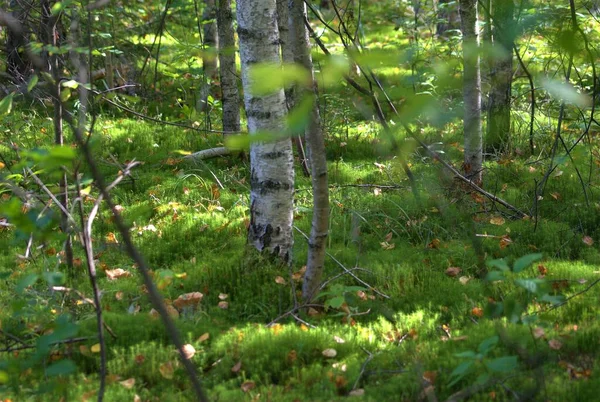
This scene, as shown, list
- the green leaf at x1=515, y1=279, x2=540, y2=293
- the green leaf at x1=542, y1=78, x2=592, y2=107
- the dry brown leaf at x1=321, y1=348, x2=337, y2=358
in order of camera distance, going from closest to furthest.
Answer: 1. the green leaf at x1=542, y1=78, x2=592, y2=107
2. the green leaf at x1=515, y1=279, x2=540, y2=293
3. the dry brown leaf at x1=321, y1=348, x2=337, y2=358

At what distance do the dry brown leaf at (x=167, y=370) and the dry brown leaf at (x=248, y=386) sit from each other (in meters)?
0.41

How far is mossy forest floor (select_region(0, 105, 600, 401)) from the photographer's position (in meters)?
3.20

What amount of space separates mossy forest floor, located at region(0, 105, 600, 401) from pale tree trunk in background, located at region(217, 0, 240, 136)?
Result: 0.78m

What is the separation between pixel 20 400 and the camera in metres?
3.16

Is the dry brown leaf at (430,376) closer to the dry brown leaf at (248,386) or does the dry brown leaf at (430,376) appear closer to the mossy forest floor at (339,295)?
the mossy forest floor at (339,295)

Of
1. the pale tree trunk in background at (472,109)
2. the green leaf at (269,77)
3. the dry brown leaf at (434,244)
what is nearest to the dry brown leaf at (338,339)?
the dry brown leaf at (434,244)

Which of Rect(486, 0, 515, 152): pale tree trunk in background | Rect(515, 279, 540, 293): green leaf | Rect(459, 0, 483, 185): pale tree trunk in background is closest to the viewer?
Rect(515, 279, 540, 293): green leaf

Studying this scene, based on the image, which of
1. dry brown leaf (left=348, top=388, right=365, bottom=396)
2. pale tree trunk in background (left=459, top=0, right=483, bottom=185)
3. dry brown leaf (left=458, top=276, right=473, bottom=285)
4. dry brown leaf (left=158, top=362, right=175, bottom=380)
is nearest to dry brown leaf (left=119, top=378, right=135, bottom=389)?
dry brown leaf (left=158, top=362, right=175, bottom=380)

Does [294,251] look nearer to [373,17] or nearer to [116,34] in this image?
[116,34]

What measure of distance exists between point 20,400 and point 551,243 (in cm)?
389

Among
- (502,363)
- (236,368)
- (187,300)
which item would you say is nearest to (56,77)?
(187,300)

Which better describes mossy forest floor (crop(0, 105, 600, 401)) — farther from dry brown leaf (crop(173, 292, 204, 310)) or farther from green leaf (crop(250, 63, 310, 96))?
green leaf (crop(250, 63, 310, 96))

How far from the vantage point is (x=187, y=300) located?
4164 millimetres

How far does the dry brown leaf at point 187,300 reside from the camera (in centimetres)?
416
